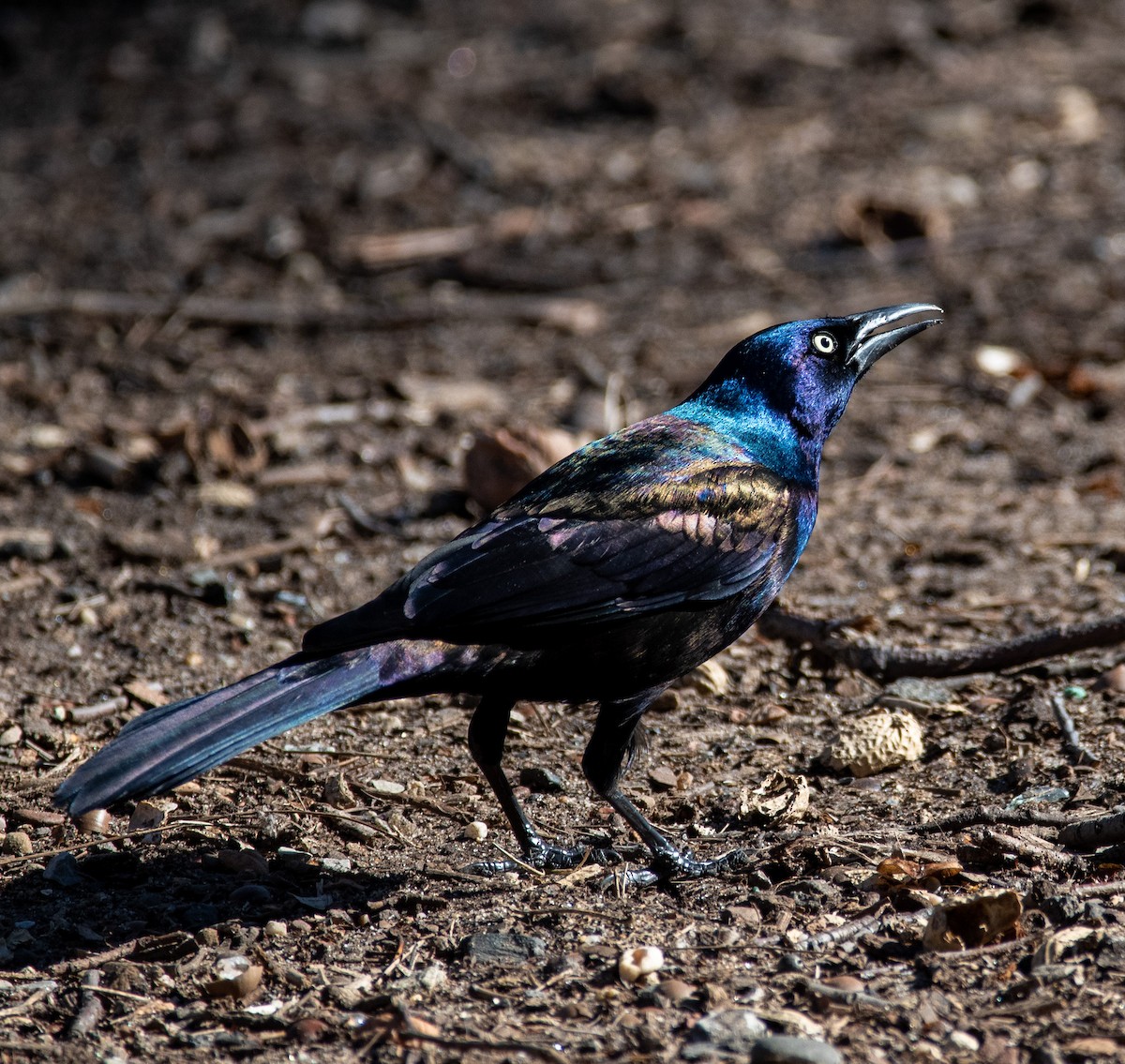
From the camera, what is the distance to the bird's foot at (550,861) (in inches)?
145

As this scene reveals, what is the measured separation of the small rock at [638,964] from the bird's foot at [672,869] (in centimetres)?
40

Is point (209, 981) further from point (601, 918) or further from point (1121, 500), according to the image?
point (1121, 500)

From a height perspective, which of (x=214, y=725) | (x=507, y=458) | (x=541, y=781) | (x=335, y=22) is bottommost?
(x=541, y=781)

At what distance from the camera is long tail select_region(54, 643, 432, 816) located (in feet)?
10.0

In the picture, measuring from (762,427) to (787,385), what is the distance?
146 millimetres

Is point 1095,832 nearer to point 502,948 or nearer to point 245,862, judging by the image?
point 502,948

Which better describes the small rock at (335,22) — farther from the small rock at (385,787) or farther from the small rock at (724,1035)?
the small rock at (724,1035)

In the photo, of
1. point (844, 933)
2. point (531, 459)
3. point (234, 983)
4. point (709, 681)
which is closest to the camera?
point (234, 983)

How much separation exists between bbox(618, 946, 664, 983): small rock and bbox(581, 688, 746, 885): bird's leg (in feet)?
1.36

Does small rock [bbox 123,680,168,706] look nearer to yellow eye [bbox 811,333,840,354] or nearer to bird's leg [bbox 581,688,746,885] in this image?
bird's leg [bbox 581,688,746,885]

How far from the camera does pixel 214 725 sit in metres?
3.18

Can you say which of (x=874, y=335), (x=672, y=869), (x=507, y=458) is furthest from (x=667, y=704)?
(x=507, y=458)

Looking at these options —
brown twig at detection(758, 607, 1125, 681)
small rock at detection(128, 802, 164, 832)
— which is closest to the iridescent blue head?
brown twig at detection(758, 607, 1125, 681)

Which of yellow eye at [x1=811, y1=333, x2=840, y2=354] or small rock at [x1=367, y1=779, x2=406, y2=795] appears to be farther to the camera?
yellow eye at [x1=811, y1=333, x2=840, y2=354]
